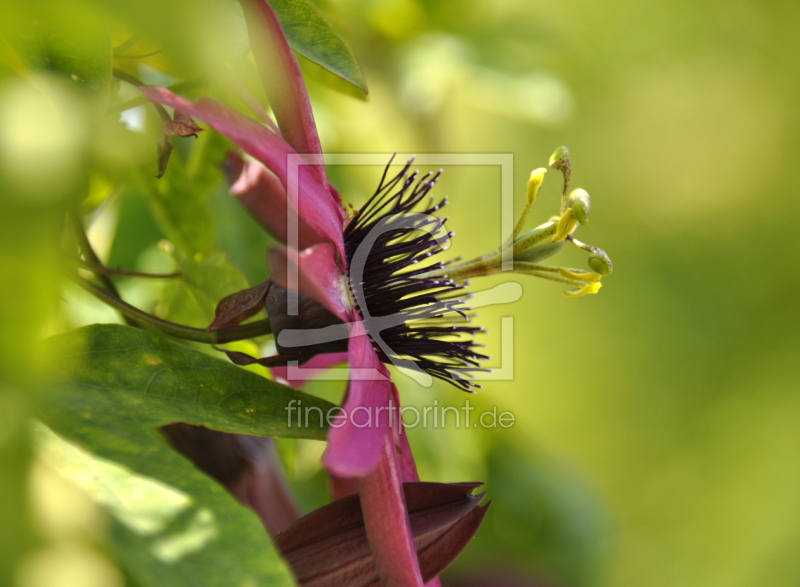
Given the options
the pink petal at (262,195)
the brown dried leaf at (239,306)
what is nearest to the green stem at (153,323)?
the brown dried leaf at (239,306)

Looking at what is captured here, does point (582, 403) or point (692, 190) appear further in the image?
point (692, 190)

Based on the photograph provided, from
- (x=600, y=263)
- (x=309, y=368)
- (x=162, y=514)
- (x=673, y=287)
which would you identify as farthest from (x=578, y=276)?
(x=673, y=287)

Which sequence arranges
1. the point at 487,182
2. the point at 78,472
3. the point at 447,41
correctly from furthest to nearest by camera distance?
the point at 487,182 < the point at 447,41 < the point at 78,472

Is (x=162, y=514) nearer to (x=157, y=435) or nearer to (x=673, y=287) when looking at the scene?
(x=157, y=435)

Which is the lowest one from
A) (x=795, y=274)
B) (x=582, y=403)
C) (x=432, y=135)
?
(x=582, y=403)

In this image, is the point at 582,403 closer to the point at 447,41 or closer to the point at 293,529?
the point at 447,41

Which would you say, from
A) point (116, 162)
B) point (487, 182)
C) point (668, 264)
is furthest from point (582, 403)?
point (116, 162)
